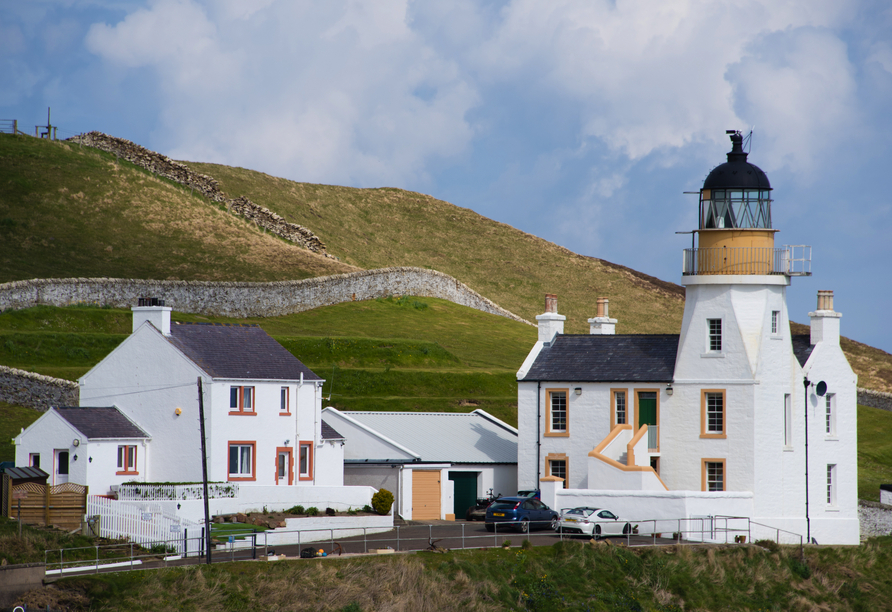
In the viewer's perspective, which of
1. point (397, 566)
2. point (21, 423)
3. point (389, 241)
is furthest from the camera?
point (389, 241)

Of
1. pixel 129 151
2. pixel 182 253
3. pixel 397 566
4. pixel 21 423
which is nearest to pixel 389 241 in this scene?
pixel 129 151

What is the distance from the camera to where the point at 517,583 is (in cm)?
3219

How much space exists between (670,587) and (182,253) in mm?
66489

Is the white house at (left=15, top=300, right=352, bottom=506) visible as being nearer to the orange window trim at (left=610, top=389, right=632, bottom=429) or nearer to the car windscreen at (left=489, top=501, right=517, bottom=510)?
the car windscreen at (left=489, top=501, right=517, bottom=510)

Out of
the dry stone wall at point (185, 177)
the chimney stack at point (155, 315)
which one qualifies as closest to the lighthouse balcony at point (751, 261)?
the chimney stack at point (155, 315)

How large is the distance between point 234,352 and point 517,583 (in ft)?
55.3

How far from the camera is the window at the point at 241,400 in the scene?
41656mm

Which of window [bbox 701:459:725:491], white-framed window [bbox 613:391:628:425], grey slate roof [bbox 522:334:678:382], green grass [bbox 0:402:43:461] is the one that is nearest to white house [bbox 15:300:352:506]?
green grass [bbox 0:402:43:461]

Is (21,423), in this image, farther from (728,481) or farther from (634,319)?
(634,319)

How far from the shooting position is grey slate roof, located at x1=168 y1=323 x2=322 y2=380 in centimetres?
4216

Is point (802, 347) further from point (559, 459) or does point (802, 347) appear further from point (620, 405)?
point (559, 459)

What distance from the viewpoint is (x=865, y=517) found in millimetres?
50312

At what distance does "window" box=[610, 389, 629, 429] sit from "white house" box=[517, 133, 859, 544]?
54 millimetres

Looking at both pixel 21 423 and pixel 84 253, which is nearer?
pixel 21 423
